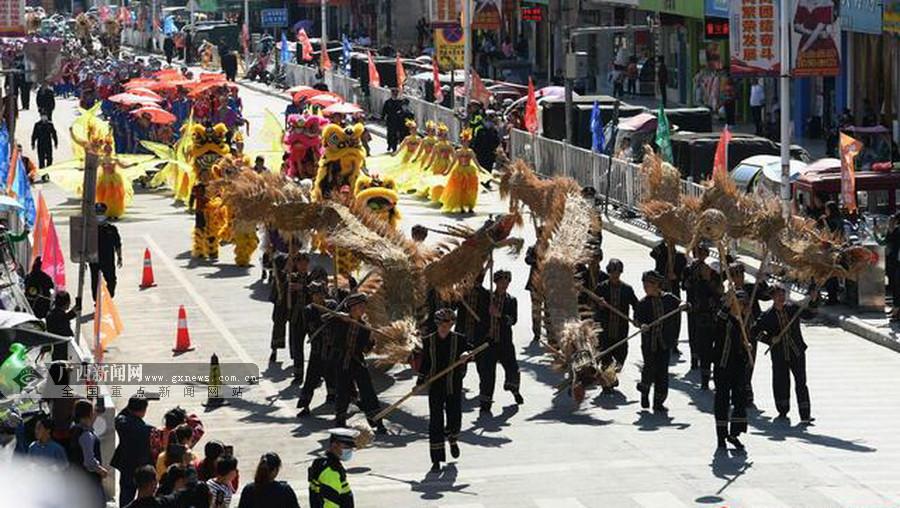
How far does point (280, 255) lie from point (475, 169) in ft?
44.3

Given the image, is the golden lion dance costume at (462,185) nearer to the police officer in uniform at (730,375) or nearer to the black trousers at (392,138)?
the black trousers at (392,138)

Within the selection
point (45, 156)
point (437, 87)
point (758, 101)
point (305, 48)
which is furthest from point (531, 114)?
point (305, 48)

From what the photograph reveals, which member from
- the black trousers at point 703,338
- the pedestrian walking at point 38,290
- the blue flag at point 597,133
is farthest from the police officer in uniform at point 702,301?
the blue flag at point 597,133

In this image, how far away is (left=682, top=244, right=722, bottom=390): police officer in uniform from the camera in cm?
2347

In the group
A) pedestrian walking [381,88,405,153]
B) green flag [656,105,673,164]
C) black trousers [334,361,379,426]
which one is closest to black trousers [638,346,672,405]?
black trousers [334,361,379,426]

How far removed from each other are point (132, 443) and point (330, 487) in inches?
83.0

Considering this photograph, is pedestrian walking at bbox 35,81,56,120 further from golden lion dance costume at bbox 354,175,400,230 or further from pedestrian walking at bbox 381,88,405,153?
golden lion dance costume at bbox 354,175,400,230

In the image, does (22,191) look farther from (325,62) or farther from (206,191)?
(325,62)

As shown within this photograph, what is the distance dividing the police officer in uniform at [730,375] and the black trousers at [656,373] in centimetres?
142

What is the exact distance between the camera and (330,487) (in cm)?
1622

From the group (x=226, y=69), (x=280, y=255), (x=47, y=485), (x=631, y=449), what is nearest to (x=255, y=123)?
(x=226, y=69)

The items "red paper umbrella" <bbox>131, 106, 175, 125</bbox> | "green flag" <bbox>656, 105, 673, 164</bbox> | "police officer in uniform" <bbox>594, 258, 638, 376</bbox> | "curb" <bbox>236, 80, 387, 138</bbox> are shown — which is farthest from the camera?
"curb" <bbox>236, 80, 387, 138</bbox>

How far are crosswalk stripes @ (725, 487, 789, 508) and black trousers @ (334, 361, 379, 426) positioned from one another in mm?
3996

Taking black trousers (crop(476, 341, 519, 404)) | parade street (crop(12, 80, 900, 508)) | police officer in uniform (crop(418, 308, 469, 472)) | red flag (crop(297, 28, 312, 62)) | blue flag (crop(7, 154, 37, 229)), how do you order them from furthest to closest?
red flag (crop(297, 28, 312, 62)) < blue flag (crop(7, 154, 37, 229)) < black trousers (crop(476, 341, 519, 404)) < police officer in uniform (crop(418, 308, 469, 472)) < parade street (crop(12, 80, 900, 508))
